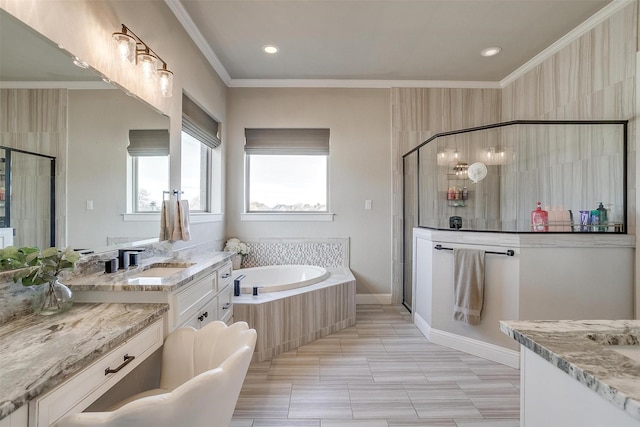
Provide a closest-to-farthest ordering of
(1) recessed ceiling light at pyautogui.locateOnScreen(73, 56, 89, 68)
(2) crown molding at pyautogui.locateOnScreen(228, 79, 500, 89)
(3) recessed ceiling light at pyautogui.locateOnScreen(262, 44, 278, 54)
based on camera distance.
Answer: (1) recessed ceiling light at pyautogui.locateOnScreen(73, 56, 89, 68)
(3) recessed ceiling light at pyautogui.locateOnScreen(262, 44, 278, 54)
(2) crown molding at pyautogui.locateOnScreen(228, 79, 500, 89)

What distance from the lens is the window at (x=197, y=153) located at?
2615 millimetres

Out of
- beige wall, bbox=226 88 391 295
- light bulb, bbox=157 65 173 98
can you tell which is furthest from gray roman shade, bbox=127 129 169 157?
beige wall, bbox=226 88 391 295

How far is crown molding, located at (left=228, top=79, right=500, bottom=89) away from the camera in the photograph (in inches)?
137

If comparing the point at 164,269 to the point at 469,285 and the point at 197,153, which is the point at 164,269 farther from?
the point at 469,285

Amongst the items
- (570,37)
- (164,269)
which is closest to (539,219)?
(570,37)

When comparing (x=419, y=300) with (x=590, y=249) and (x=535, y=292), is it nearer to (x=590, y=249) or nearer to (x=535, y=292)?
(x=535, y=292)

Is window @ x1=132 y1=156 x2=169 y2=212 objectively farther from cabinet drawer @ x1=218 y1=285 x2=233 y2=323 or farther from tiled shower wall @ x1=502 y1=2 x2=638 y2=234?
tiled shower wall @ x1=502 y1=2 x2=638 y2=234

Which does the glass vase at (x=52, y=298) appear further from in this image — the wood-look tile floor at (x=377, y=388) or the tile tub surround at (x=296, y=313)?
the tile tub surround at (x=296, y=313)

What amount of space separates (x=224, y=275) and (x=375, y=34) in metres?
2.53

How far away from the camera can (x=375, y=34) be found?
2605 millimetres

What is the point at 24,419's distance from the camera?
0.66m

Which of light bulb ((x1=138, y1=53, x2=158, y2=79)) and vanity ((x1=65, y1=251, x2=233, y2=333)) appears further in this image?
light bulb ((x1=138, y1=53, x2=158, y2=79))

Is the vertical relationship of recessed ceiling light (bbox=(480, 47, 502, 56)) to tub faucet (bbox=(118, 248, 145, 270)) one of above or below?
above

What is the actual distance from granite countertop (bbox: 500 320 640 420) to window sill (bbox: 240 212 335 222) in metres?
2.78
